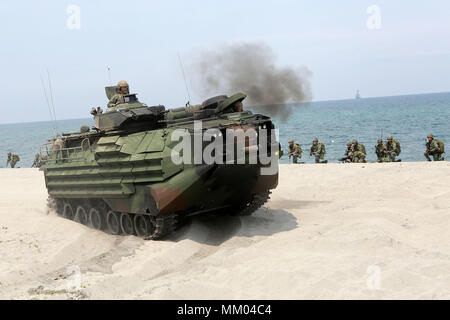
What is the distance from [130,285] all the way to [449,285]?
15.9 feet

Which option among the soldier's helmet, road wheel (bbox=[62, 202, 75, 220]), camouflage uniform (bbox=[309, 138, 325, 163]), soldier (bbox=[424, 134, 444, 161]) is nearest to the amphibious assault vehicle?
road wheel (bbox=[62, 202, 75, 220])

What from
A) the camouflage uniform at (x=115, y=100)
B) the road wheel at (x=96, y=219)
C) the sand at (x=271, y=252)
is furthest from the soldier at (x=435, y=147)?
the road wheel at (x=96, y=219)

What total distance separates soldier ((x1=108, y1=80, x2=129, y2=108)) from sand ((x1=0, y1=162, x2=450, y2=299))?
10.8ft

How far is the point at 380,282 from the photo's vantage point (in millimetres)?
7836

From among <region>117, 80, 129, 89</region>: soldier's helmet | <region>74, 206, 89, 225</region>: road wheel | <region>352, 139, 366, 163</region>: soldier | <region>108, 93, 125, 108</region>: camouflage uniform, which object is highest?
<region>117, 80, 129, 89</region>: soldier's helmet

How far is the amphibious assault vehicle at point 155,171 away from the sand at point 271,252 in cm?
56

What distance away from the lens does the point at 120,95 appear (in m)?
14.5

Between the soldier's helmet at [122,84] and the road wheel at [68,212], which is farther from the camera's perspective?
the road wheel at [68,212]

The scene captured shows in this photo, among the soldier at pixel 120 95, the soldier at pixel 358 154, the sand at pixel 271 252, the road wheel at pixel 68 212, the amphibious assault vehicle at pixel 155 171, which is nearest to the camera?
the sand at pixel 271 252

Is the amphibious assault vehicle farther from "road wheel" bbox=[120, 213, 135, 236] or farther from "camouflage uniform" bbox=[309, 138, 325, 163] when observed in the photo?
"camouflage uniform" bbox=[309, 138, 325, 163]

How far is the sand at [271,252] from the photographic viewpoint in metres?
8.10

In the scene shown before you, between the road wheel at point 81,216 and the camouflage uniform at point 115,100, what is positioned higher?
the camouflage uniform at point 115,100

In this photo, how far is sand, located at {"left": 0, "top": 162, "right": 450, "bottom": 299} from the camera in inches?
319

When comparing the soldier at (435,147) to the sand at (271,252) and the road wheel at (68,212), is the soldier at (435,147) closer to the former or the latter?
the sand at (271,252)
